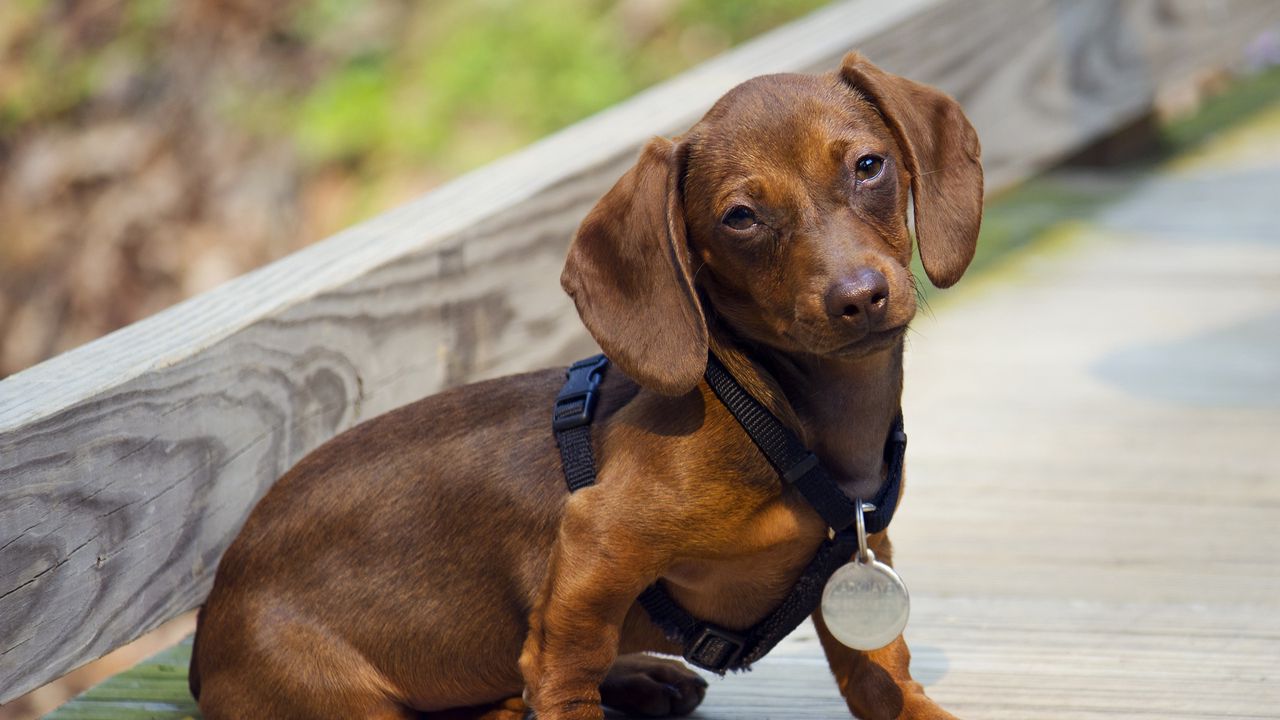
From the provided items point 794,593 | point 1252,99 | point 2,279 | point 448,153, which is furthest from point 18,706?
point 1252,99

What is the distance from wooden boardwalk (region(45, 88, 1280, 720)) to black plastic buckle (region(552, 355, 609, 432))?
0.58 metres

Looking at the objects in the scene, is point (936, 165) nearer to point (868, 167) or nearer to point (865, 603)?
point (868, 167)

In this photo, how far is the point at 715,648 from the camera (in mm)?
2184

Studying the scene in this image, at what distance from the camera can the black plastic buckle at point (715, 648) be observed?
2.17 m

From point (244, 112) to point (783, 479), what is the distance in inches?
272

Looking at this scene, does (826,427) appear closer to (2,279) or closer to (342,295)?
(342,295)

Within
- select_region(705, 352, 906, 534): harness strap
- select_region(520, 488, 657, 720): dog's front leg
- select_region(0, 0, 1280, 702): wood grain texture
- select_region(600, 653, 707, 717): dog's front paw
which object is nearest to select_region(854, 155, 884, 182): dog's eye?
select_region(705, 352, 906, 534): harness strap

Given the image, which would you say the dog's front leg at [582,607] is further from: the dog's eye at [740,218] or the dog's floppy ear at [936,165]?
the dog's floppy ear at [936,165]

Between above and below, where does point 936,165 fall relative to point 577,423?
above

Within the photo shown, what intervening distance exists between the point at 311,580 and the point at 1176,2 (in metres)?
4.36

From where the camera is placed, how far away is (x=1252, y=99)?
6531mm

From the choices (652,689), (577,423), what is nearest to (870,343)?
(577,423)

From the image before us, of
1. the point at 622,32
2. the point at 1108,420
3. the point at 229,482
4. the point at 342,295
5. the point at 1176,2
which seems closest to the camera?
the point at 229,482

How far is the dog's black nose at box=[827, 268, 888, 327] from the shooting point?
74.0 inches
